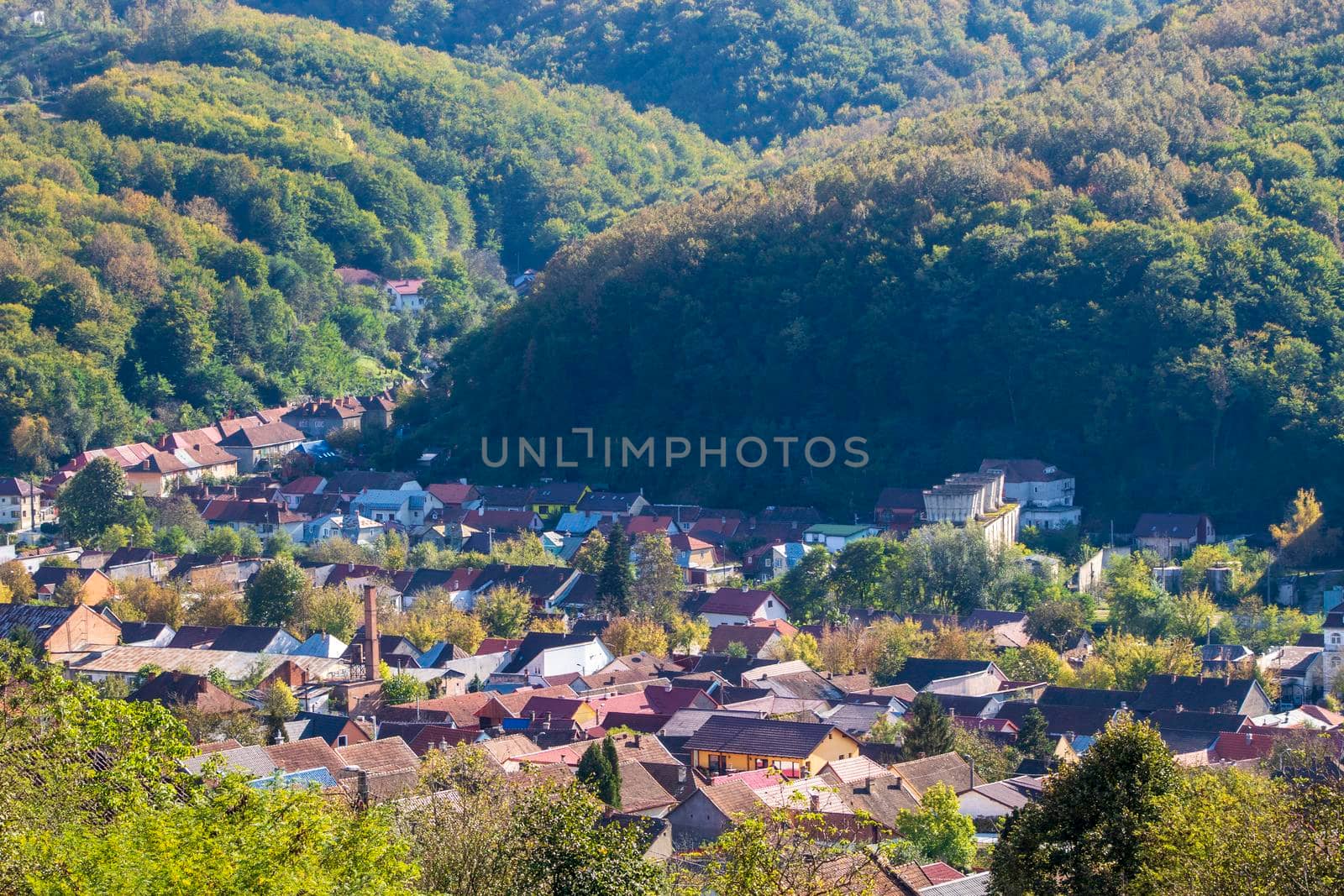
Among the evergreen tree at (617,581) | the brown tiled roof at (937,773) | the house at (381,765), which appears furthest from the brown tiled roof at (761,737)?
the evergreen tree at (617,581)

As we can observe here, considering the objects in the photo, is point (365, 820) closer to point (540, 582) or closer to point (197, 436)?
point (540, 582)

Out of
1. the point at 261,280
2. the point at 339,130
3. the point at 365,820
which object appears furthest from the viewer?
the point at 339,130

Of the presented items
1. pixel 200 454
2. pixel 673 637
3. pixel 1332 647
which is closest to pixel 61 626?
pixel 673 637

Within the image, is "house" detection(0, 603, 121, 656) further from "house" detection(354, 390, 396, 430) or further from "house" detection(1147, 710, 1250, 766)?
"house" detection(354, 390, 396, 430)

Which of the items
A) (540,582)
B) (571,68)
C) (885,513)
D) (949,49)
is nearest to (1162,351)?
(885,513)

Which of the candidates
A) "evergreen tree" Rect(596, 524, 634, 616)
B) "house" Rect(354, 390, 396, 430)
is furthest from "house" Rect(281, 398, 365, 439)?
"evergreen tree" Rect(596, 524, 634, 616)

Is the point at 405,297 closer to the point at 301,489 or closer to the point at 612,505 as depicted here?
the point at 301,489

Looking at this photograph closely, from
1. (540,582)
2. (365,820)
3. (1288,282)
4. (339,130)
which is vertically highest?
(339,130)

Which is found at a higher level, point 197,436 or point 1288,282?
point 1288,282
